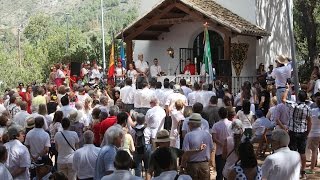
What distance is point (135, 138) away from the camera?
10.4m

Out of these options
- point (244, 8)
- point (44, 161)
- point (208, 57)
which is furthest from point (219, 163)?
point (244, 8)

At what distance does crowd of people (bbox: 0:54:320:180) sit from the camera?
6895mm

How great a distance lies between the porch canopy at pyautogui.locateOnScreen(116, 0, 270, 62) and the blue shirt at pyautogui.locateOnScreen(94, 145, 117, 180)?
13844 millimetres

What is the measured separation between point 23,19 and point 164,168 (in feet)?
529

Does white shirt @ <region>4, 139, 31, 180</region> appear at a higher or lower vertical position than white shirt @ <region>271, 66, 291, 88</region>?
lower

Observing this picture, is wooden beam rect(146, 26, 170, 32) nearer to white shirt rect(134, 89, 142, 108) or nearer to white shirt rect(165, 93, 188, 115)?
white shirt rect(134, 89, 142, 108)

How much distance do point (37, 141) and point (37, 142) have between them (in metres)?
0.02

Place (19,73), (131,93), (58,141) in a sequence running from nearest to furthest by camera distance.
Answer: (58,141) → (131,93) → (19,73)

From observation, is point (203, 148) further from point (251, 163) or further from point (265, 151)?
point (265, 151)

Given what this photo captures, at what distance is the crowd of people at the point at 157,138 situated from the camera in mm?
6895

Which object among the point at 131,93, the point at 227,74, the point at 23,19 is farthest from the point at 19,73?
the point at 23,19

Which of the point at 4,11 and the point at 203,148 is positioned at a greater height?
the point at 4,11

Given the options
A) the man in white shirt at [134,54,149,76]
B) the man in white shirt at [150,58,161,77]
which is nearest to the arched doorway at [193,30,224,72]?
the man in white shirt at [150,58,161,77]

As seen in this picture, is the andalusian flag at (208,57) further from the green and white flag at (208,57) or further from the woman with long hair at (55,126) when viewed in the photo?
the woman with long hair at (55,126)
